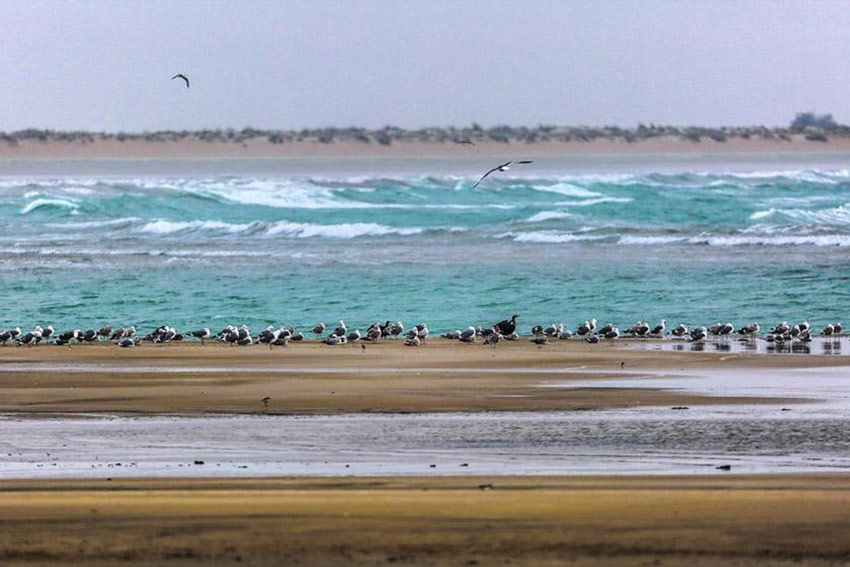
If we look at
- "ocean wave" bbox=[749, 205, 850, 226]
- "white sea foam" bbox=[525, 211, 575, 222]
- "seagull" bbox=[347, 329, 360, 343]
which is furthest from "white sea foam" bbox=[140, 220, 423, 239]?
"seagull" bbox=[347, 329, 360, 343]

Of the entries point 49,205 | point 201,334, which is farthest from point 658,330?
point 49,205

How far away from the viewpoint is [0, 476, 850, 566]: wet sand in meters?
7.11

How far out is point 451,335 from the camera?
61.3 feet

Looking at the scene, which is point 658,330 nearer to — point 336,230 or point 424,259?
point 424,259

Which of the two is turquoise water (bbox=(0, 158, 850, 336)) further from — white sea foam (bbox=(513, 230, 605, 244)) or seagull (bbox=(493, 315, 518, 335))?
seagull (bbox=(493, 315, 518, 335))

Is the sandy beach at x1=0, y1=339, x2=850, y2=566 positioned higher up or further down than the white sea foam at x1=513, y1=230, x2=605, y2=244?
higher up

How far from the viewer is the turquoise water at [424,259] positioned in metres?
22.4

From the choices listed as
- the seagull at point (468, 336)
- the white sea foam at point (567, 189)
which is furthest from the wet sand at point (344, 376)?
the white sea foam at point (567, 189)

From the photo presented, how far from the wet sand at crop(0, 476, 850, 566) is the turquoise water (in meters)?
12.2

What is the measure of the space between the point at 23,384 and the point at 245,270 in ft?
46.6

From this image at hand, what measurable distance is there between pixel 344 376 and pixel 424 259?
51.7ft

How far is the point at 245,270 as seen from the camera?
28.1 m

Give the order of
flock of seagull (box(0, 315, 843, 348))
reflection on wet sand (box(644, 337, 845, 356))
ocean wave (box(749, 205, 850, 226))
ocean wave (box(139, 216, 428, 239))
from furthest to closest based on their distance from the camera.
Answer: ocean wave (box(139, 216, 428, 239)), ocean wave (box(749, 205, 850, 226)), flock of seagull (box(0, 315, 843, 348)), reflection on wet sand (box(644, 337, 845, 356))

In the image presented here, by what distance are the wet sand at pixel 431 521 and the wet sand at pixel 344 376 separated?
3.51 m
